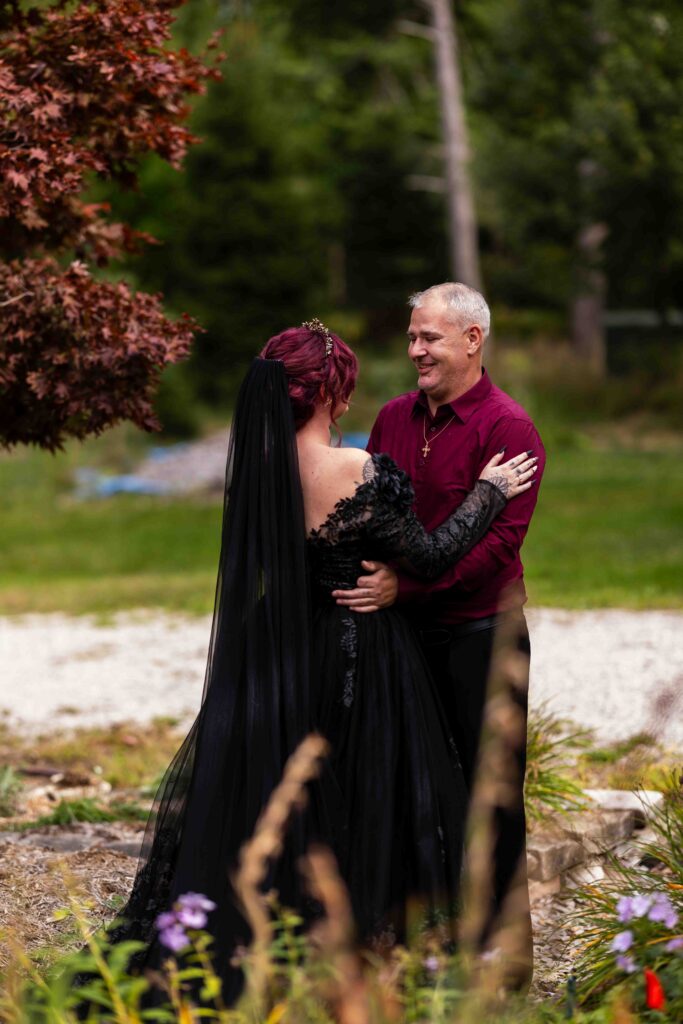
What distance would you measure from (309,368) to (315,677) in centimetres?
85

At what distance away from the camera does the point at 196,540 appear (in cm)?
1639

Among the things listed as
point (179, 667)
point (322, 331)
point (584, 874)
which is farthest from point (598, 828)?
point (179, 667)

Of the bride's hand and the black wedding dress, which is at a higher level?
the bride's hand

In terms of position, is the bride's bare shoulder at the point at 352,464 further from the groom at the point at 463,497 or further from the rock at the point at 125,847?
the rock at the point at 125,847

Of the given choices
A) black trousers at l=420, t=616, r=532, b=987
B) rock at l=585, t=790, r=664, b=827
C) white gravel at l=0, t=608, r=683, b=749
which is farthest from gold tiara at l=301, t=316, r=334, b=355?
white gravel at l=0, t=608, r=683, b=749

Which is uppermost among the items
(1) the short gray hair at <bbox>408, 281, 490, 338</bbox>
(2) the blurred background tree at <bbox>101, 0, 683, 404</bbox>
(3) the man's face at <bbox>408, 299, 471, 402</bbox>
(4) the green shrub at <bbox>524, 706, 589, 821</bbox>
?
(2) the blurred background tree at <bbox>101, 0, 683, 404</bbox>

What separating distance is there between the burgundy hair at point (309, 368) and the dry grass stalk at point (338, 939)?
120cm

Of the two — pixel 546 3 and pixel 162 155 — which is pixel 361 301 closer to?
pixel 546 3

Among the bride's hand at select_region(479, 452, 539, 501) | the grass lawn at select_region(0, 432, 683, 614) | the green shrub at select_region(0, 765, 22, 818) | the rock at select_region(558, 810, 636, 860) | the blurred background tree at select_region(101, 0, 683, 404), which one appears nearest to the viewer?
the bride's hand at select_region(479, 452, 539, 501)

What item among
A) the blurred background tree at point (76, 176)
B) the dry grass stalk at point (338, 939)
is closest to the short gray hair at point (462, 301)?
the blurred background tree at point (76, 176)

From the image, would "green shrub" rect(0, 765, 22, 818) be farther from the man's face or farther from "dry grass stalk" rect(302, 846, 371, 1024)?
the man's face

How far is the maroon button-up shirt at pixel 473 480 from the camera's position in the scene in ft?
13.2

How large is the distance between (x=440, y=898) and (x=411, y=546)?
0.96 meters

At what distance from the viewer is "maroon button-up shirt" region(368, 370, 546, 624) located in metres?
4.02
